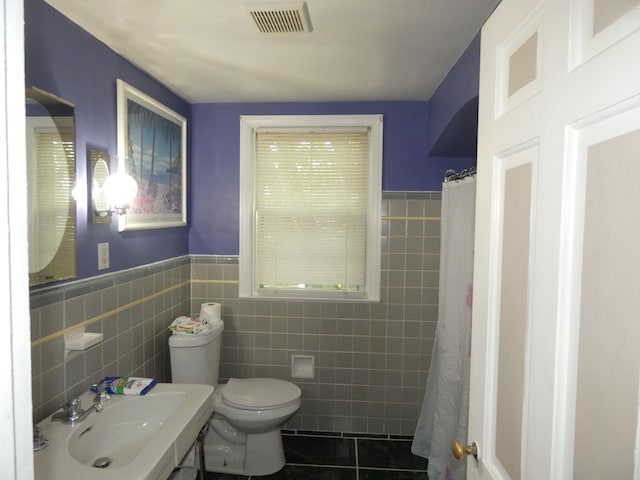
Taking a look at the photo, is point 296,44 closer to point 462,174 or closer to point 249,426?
point 462,174

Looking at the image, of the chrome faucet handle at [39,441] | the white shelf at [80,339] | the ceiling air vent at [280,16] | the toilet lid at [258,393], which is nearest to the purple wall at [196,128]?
the white shelf at [80,339]

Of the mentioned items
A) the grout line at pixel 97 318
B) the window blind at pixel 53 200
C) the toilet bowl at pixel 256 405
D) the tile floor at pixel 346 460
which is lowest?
the tile floor at pixel 346 460

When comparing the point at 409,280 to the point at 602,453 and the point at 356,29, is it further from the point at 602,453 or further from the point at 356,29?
the point at 602,453

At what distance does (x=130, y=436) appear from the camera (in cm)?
155

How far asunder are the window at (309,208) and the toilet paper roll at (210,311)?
0.25 metres

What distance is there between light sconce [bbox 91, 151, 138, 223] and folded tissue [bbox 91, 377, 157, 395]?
71 centimetres

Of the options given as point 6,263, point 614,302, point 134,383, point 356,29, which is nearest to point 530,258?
point 614,302

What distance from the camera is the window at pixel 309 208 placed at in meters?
2.66

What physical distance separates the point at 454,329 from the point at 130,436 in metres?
1.59

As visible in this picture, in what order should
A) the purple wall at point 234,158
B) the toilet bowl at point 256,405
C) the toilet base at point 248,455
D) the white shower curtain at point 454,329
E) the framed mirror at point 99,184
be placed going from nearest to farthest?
1. the framed mirror at point 99,184
2. the white shower curtain at point 454,329
3. the toilet bowl at point 256,405
4. the toilet base at point 248,455
5. the purple wall at point 234,158

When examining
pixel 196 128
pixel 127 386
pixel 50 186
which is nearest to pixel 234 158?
pixel 196 128

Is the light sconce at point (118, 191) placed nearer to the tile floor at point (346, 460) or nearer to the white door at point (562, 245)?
the white door at point (562, 245)

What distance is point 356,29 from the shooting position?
64.7 inches

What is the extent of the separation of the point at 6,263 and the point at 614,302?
85cm
